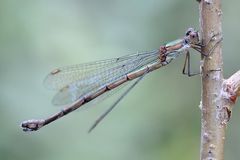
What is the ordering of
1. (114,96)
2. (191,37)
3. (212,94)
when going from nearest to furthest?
1. (212,94)
2. (191,37)
3. (114,96)

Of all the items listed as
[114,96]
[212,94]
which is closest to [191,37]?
[212,94]

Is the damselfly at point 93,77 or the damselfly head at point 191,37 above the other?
the damselfly head at point 191,37

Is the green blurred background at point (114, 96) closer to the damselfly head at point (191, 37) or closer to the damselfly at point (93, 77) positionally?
the damselfly at point (93, 77)

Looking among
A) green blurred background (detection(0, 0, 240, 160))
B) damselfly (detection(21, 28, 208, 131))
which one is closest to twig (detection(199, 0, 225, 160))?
damselfly (detection(21, 28, 208, 131))

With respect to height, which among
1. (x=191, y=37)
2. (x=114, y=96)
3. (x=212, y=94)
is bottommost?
(x=114, y=96)

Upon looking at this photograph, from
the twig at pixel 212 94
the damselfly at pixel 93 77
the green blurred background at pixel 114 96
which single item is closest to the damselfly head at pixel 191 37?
the damselfly at pixel 93 77

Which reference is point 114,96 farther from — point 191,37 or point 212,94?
point 212,94

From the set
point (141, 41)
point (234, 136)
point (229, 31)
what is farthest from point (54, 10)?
point (234, 136)
